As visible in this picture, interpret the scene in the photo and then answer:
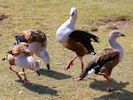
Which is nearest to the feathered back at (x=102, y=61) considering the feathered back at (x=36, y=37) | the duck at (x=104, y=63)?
the duck at (x=104, y=63)

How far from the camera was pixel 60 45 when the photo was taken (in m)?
12.0

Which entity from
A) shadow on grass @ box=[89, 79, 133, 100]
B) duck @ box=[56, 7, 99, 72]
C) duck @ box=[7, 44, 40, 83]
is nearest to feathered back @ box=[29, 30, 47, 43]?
duck @ box=[56, 7, 99, 72]

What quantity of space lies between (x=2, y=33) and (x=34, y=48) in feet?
10.8

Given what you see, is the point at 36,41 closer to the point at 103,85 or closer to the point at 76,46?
the point at 76,46

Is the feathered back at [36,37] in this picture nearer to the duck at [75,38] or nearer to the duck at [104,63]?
the duck at [75,38]

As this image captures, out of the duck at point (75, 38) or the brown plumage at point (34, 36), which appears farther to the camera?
the brown plumage at point (34, 36)

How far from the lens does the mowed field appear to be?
28.1 ft

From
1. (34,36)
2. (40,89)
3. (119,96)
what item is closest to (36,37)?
(34,36)

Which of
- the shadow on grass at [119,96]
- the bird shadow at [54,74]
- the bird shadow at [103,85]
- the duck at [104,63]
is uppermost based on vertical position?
the duck at [104,63]

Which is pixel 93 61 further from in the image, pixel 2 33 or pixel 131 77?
pixel 2 33

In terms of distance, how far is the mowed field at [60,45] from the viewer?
856 centimetres

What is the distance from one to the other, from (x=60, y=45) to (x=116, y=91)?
3.59 meters

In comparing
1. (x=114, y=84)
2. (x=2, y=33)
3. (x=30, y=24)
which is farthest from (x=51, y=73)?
(x=30, y=24)

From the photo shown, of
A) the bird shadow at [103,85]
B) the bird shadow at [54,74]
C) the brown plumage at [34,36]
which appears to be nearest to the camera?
the bird shadow at [103,85]
